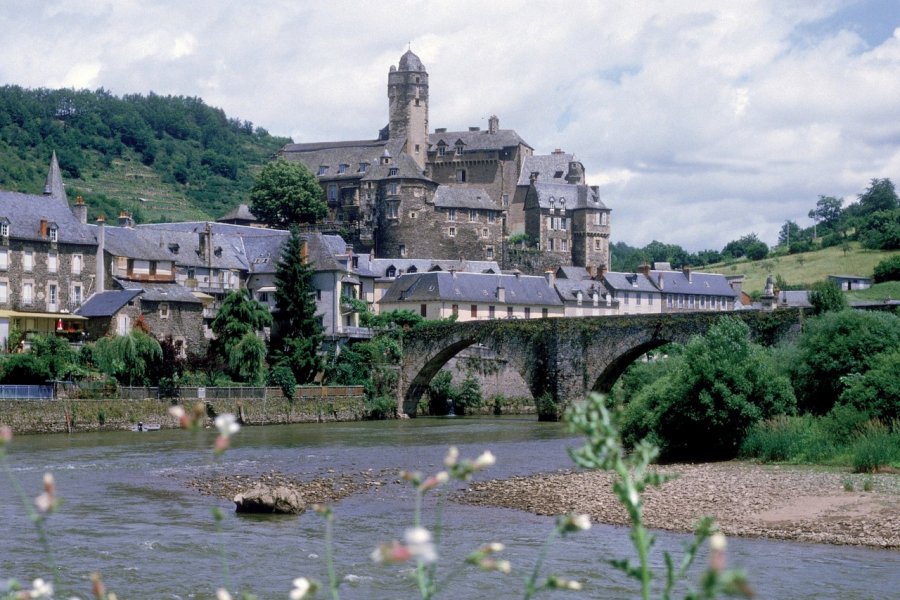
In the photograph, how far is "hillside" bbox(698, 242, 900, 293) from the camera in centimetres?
10256

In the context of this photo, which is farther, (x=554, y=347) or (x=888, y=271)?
(x=888, y=271)

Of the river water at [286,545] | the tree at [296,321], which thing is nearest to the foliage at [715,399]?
the river water at [286,545]

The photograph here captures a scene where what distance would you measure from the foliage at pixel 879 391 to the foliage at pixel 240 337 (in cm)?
3236

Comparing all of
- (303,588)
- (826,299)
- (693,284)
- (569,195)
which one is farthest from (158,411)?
(569,195)

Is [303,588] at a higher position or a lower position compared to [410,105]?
lower

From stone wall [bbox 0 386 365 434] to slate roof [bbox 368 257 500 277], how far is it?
87.1ft

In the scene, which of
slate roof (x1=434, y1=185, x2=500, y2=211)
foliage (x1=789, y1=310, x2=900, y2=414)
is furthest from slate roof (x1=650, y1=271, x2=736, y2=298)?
foliage (x1=789, y1=310, x2=900, y2=414)

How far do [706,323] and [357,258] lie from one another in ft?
104

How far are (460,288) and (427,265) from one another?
10912mm

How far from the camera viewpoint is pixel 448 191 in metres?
97.5

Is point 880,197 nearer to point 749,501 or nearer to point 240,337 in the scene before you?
point 240,337

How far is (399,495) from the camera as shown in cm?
2681

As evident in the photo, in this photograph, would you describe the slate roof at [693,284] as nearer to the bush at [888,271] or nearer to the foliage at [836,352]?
the bush at [888,271]

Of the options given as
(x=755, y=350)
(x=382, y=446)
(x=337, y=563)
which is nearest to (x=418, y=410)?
(x=382, y=446)
